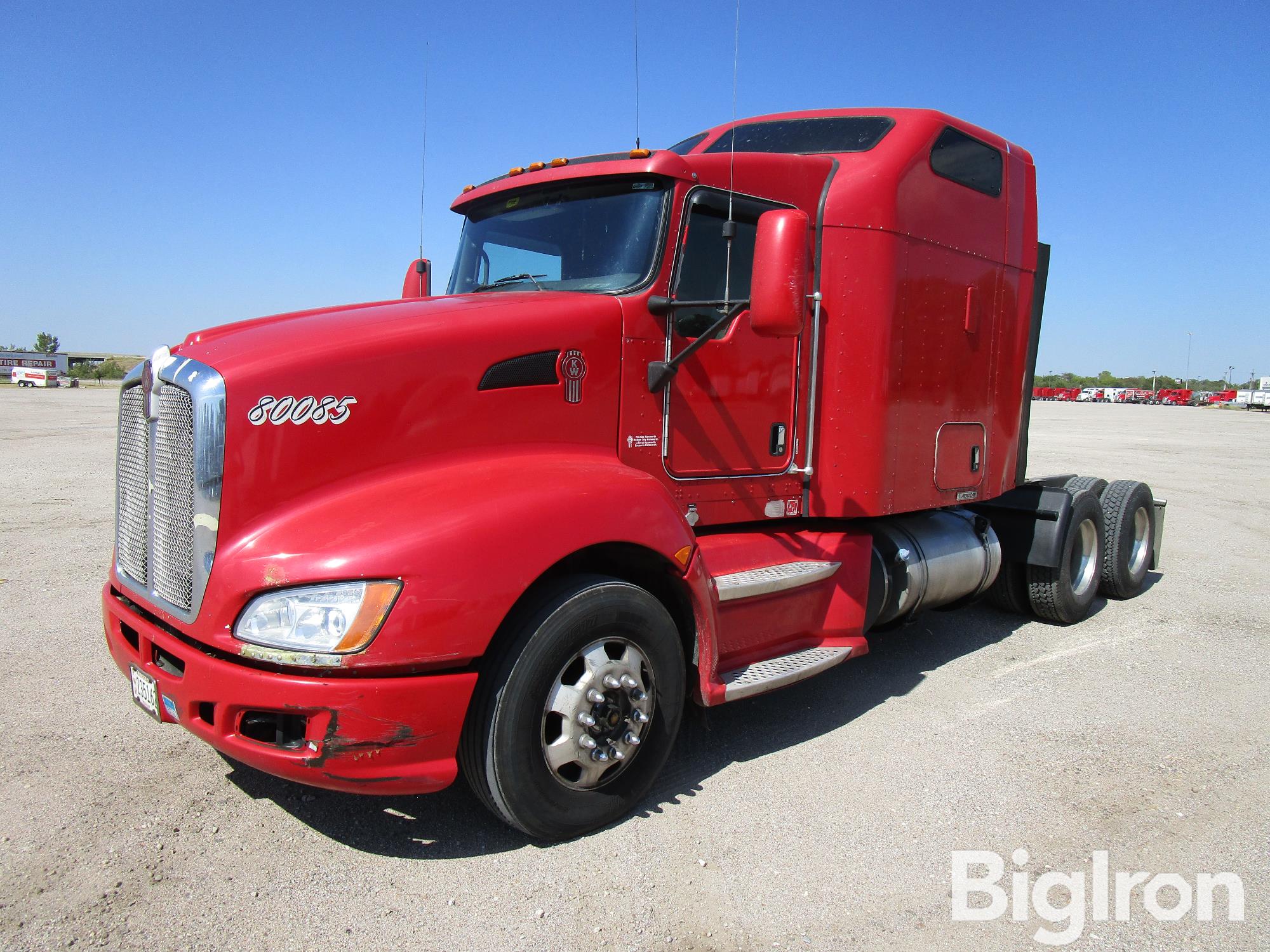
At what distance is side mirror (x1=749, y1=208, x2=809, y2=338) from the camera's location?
367cm

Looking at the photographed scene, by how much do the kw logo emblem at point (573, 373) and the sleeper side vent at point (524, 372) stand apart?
0.04 metres

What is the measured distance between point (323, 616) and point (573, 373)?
1494 mm

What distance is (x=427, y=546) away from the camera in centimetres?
292

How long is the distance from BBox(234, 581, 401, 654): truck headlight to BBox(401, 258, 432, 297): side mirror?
3.24 meters

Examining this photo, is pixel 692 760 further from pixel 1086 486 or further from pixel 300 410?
pixel 1086 486

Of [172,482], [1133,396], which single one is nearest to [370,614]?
[172,482]

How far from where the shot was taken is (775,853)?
3373mm

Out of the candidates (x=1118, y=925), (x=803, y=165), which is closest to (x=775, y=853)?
(x=1118, y=925)

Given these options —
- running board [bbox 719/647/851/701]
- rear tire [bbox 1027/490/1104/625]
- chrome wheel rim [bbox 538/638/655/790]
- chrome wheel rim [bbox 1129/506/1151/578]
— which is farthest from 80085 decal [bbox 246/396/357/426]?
chrome wheel rim [bbox 1129/506/1151/578]

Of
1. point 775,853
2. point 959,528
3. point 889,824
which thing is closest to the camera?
point 775,853

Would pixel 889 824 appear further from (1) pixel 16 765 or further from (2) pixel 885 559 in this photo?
(1) pixel 16 765

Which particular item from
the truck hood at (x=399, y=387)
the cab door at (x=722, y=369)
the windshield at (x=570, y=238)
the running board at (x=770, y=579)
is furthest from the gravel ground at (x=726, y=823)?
the windshield at (x=570, y=238)

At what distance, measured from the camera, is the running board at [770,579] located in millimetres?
4094

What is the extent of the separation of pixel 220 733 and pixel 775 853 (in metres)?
2.10
